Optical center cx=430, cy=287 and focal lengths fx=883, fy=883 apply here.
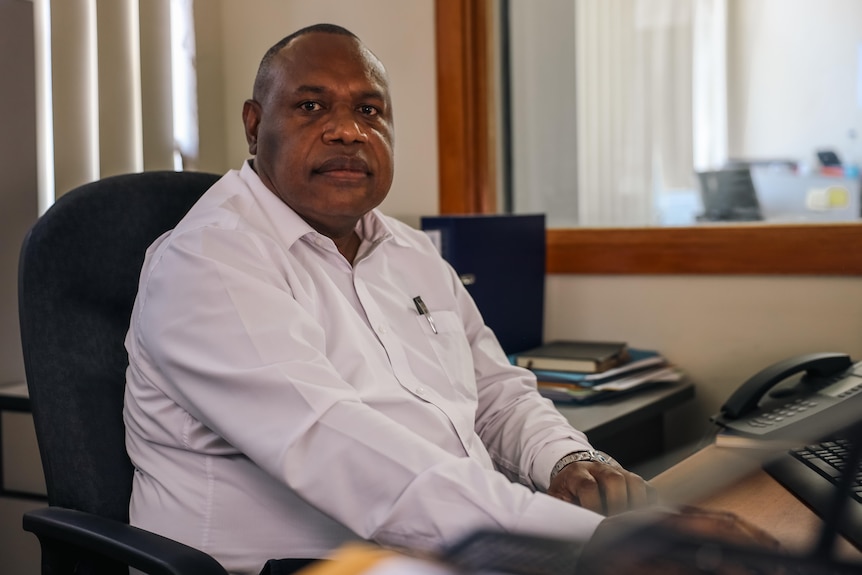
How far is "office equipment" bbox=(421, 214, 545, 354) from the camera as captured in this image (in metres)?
1.85

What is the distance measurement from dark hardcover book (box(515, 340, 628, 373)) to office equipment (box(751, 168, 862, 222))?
48 centimetres

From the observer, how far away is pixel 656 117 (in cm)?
230

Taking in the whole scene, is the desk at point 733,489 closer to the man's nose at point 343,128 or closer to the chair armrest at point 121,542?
the chair armrest at point 121,542

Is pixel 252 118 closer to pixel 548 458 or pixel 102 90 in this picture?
pixel 102 90

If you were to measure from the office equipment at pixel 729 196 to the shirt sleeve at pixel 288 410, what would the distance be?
1.24 meters

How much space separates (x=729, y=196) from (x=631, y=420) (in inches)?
30.5

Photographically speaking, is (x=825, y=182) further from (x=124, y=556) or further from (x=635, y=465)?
(x=124, y=556)

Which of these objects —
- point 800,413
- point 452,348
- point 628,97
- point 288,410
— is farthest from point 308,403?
point 628,97

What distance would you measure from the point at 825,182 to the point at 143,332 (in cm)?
161

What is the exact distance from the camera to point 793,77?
227cm

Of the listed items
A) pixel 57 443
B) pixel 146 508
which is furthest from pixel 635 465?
pixel 57 443

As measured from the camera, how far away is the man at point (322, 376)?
0.91 m

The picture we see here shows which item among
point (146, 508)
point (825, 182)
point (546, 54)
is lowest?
point (146, 508)

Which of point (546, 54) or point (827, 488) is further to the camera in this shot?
point (546, 54)
